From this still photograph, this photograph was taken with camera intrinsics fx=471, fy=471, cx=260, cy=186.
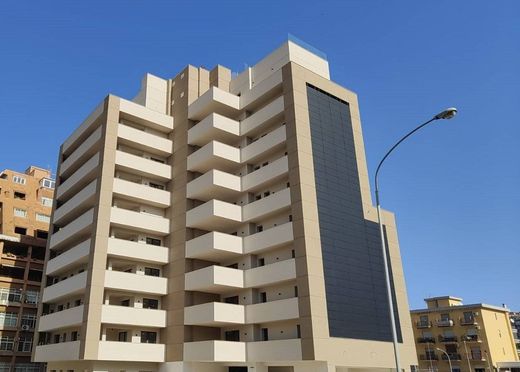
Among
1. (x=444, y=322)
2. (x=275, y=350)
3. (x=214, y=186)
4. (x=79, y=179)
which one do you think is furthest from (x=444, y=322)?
(x=79, y=179)

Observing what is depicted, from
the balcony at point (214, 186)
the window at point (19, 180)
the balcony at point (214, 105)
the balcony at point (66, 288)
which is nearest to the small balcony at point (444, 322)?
the balcony at point (214, 186)

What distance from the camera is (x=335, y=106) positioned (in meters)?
50.0

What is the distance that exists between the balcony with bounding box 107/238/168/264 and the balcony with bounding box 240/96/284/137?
1516 cm

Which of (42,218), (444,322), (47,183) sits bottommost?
(444,322)

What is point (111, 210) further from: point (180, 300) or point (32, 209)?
point (32, 209)

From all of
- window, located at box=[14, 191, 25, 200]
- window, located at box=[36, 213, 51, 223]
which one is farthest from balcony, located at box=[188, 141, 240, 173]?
window, located at box=[14, 191, 25, 200]

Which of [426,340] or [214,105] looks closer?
[214,105]

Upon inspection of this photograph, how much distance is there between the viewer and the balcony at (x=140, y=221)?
4584 centimetres

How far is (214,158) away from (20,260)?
3992 centimetres

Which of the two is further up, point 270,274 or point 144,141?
point 144,141

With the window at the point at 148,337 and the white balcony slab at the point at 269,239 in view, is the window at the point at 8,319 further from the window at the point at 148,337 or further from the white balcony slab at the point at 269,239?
the white balcony slab at the point at 269,239

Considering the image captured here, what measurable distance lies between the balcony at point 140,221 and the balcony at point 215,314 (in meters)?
9.38

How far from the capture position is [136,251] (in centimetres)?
4547

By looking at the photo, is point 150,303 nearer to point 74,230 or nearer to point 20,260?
point 74,230
